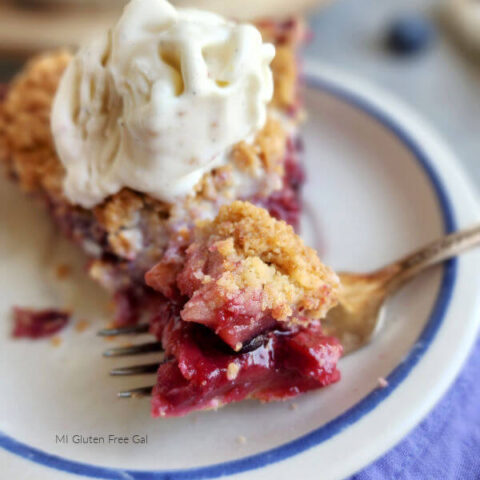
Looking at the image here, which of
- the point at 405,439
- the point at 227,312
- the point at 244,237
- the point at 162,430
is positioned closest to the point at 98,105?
the point at 244,237

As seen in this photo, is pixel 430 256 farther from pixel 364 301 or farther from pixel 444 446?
pixel 444 446

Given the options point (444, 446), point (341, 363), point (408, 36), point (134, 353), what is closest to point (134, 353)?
point (134, 353)

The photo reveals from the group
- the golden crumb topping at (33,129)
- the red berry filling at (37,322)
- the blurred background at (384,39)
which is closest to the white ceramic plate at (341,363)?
the red berry filling at (37,322)

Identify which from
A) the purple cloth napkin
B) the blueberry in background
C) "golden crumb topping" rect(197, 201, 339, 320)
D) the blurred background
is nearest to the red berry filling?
A: "golden crumb topping" rect(197, 201, 339, 320)

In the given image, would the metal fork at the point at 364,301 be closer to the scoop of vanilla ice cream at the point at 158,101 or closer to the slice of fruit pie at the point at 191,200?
the slice of fruit pie at the point at 191,200

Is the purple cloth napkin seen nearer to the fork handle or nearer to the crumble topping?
the fork handle
